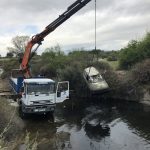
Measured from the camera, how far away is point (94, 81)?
3569cm

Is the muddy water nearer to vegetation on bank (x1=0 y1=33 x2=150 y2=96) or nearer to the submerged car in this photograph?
the submerged car

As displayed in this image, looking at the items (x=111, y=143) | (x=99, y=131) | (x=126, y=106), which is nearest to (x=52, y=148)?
(x=111, y=143)

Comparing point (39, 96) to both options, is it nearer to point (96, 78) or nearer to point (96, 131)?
point (96, 131)

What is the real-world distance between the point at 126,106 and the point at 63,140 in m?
14.3

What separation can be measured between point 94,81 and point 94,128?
39.2 feet

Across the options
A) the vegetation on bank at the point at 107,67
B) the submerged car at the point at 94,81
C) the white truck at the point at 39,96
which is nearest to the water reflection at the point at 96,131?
the white truck at the point at 39,96

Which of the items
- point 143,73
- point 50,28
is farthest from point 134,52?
point 50,28

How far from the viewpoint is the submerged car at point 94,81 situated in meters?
35.1

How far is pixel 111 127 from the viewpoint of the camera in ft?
79.9

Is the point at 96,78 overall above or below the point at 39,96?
above

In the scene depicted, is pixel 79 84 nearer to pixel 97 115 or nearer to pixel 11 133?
pixel 97 115

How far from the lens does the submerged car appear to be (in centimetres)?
3506

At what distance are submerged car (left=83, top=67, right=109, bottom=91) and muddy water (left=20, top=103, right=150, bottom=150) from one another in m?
2.84

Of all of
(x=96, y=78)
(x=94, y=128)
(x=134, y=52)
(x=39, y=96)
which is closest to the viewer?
(x=94, y=128)
